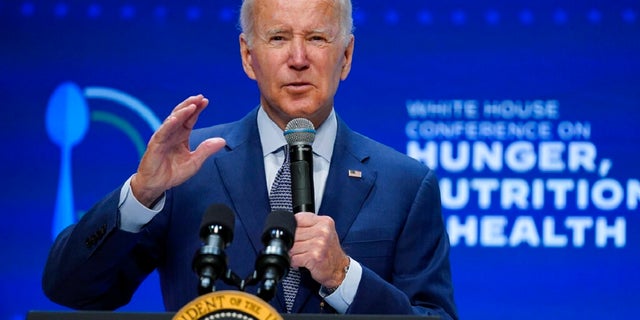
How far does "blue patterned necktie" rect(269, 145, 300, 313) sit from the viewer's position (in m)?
2.49

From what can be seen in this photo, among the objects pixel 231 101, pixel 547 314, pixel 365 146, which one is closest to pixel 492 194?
pixel 547 314

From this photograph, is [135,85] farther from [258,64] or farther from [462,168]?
[258,64]

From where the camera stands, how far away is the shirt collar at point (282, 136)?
265cm

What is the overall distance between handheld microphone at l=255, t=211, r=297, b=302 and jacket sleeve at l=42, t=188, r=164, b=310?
2.03 ft

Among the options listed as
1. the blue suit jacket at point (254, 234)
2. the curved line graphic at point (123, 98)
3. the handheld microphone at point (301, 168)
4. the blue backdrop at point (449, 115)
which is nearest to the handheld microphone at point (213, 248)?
the handheld microphone at point (301, 168)

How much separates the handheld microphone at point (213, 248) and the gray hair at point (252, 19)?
0.90 m

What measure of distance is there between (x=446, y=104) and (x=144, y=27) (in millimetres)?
1266

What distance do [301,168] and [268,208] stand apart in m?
0.39

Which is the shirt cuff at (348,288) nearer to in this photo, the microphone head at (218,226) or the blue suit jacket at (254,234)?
the blue suit jacket at (254,234)

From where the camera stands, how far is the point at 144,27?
4707 millimetres

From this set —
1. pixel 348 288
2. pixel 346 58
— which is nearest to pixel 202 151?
pixel 348 288

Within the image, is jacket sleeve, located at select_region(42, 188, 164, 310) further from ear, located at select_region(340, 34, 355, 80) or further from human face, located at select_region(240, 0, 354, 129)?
ear, located at select_region(340, 34, 355, 80)

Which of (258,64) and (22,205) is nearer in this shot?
(258,64)

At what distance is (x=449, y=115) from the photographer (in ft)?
14.7
